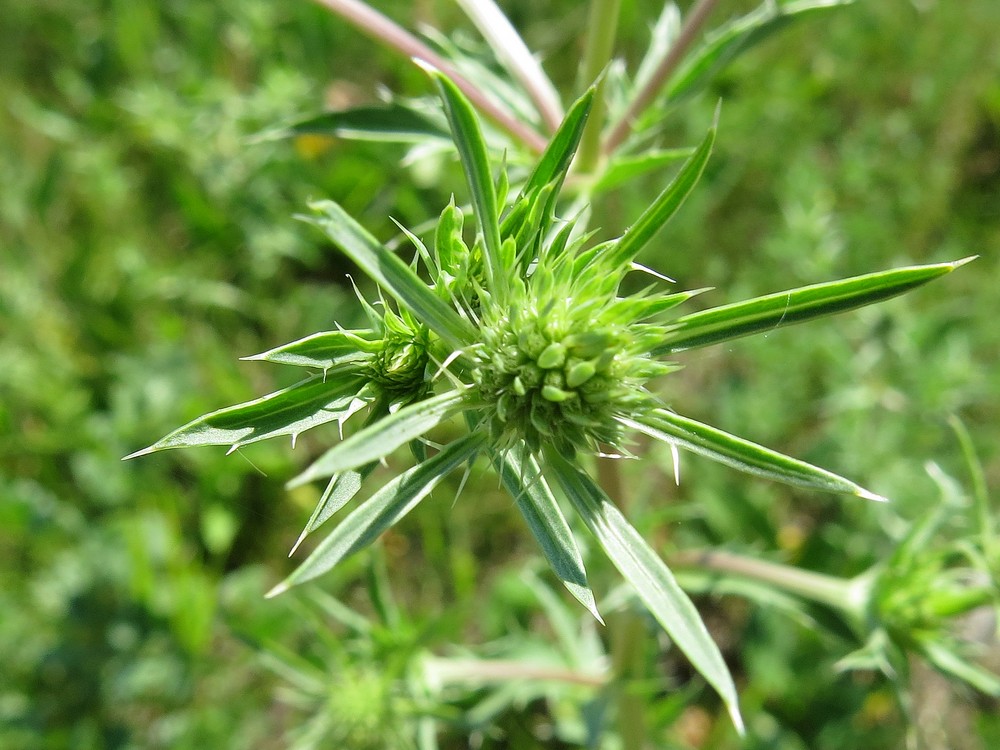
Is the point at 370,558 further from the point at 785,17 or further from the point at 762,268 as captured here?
the point at 762,268

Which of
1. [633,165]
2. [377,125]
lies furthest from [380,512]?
[377,125]

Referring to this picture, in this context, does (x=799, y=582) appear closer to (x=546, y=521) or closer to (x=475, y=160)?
(x=546, y=521)

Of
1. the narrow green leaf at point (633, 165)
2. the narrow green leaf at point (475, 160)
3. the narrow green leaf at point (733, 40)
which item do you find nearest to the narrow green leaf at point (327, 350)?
the narrow green leaf at point (475, 160)

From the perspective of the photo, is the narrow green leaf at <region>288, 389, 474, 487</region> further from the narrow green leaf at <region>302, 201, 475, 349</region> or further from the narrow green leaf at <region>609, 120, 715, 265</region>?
the narrow green leaf at <region>609, 120, 715, 265</region>

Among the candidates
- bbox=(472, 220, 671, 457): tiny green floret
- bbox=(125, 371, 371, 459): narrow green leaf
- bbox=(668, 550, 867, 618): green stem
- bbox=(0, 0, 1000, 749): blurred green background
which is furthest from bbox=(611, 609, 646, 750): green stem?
bbox=(125, 371, 371, 459): narrow green leaf

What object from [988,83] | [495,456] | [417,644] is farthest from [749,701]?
[988,83]

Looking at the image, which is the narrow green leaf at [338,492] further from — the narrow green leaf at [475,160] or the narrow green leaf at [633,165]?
the narrow green leaf at [633,165]
